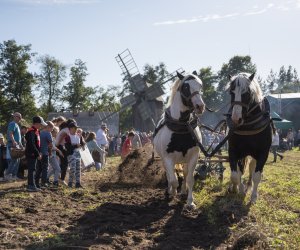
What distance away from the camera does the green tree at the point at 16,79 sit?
50.5 m

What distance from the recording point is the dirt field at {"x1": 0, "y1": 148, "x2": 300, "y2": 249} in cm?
510

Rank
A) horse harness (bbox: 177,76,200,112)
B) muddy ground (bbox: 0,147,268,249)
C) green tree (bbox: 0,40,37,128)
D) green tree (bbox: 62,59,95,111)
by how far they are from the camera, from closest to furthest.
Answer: muddy ground (bbox: 0,147,268,249) → horse harness (bbox: 177,76,200,112) → green tree (bbox: 0,40,37,128) → green tree (bbox: 62,59,95,111)

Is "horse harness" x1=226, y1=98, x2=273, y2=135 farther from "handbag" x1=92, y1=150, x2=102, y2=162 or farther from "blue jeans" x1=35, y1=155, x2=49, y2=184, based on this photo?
"handbag" x1=92, y1=150, x2=102, y2=162

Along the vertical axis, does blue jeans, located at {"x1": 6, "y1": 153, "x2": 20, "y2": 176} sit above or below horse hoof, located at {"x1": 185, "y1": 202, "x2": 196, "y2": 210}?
above

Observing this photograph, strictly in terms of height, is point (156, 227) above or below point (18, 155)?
below

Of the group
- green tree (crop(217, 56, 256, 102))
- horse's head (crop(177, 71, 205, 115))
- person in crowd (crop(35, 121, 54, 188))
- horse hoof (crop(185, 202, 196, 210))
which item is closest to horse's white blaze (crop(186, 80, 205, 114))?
horse's head (crop(177, 71, 205, 115))

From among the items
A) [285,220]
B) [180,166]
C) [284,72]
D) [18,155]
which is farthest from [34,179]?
[284,72]

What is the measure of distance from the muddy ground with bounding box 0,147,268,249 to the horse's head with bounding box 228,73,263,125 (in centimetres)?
150

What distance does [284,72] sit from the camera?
156 metres

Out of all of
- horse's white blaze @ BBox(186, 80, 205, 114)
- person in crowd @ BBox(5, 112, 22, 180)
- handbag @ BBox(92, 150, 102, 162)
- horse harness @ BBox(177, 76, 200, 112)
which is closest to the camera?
horse's white blaze @ BBox(186, 80, 205, 114)

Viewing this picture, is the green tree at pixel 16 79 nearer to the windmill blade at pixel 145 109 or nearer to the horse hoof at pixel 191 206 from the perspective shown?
the windmill blade at pixel 145 109

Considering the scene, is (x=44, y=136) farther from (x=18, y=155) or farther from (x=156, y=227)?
(x=156, y=227)

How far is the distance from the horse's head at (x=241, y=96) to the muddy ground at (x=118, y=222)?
1.50m

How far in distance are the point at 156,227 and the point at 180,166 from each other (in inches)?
157
